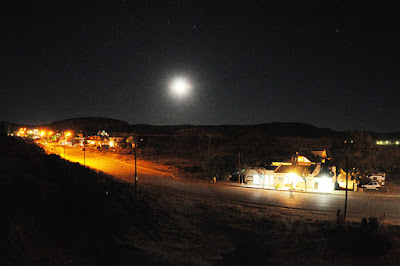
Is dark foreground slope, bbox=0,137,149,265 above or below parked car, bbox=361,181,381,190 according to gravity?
above

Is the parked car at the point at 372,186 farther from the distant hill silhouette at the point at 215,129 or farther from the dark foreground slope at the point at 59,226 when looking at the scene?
the distant hill silhouette at the point at 215,129

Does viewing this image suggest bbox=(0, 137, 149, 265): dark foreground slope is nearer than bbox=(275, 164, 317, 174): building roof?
Yes

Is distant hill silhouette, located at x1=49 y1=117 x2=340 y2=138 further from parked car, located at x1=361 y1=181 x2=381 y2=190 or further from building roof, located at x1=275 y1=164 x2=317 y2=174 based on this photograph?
parked car, located at x1=361 y1=181 x2=381 y2=190

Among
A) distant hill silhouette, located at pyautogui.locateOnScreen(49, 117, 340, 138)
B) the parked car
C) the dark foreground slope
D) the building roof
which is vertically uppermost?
distant hill silhouette, located at pyautogui.locateOnScreen(49, 117, 340, 138)

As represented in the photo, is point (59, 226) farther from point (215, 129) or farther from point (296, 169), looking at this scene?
point (215, 129)

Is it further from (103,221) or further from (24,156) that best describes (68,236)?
(24,156)

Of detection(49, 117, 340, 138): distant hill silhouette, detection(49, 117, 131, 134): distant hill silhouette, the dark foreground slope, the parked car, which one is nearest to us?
the dark foreground slope

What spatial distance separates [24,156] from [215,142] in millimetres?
73329

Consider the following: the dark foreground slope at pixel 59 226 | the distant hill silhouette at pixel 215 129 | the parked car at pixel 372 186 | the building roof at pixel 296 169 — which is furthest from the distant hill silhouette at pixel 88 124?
the dark foreground slope at pixel 59 226

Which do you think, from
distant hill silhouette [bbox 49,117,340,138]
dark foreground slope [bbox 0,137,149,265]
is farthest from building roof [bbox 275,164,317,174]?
distant hill silhouette [bbox 49,117,340,138]

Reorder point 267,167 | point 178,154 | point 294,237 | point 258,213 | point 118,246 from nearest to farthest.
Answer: point 118,246, point 294,237, point 258,213, point 267,167, point 178,154

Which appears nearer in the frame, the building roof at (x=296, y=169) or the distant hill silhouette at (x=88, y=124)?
the building roof at (x=296, y=169)

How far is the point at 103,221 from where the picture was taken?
11047 mm

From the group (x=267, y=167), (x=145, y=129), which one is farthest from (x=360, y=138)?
(x=145, y=129)
